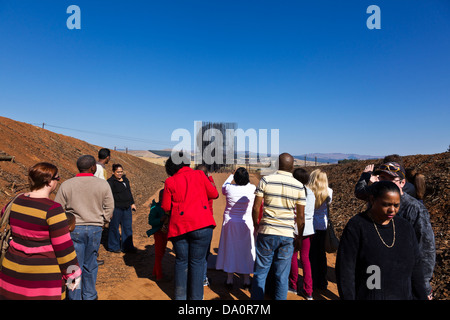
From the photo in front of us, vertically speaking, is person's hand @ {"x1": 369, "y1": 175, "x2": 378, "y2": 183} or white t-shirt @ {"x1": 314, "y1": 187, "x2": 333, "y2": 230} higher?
person's hand @ {"x1": 369, "y1": 175, "x2": 378, "y2": 183}

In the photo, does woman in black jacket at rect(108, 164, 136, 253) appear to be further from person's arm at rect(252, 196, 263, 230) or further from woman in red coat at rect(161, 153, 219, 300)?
person's arm at rect(252, 196, 263, 230)

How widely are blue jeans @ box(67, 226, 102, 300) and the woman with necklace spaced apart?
2.99 metres

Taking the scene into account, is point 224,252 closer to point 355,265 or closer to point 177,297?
point 177,297

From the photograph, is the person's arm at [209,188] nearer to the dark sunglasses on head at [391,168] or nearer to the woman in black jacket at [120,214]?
the dark sunglasses on head at [391,168]

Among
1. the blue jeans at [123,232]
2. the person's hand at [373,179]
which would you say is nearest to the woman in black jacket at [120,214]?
the blue jeans at [123,232]

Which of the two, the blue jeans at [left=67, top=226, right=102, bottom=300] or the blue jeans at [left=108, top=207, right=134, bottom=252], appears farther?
the blue jeans at [left=108, top=207, right=134, bottom=252]

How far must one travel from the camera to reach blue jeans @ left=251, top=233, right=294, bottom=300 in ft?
10.8

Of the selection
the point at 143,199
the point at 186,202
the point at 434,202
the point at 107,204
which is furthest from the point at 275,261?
the point at 143,199

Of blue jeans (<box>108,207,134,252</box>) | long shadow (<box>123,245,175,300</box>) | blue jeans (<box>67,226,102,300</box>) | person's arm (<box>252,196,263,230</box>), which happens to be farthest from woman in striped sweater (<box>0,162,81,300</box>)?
blue jeans (<box>108,207,134,252</box>)

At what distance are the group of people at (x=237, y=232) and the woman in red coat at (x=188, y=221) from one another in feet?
0.04

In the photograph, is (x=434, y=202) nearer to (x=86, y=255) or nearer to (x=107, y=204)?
(x=107, y=204)

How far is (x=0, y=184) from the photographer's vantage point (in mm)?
8578

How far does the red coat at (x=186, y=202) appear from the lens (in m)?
3.33
